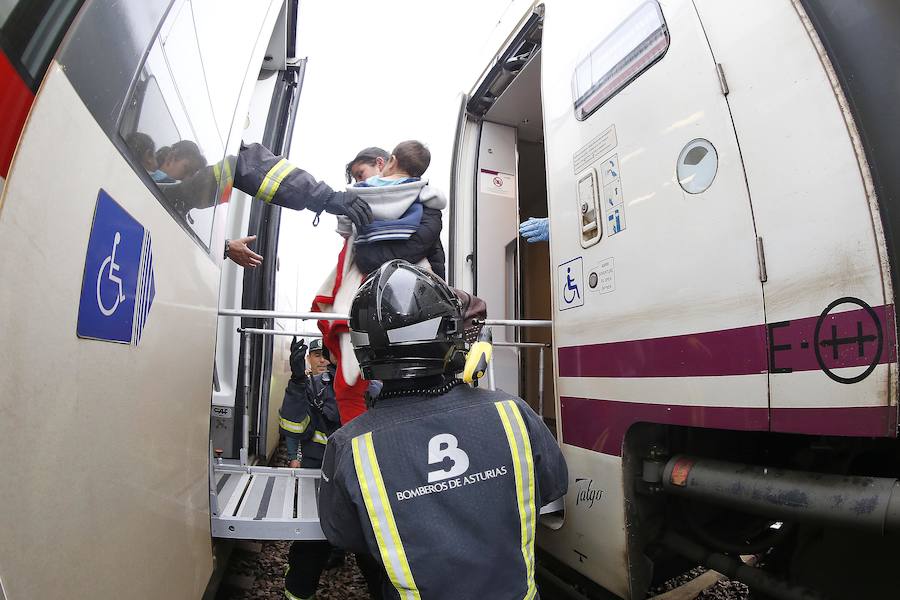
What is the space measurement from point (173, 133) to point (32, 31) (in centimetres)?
63

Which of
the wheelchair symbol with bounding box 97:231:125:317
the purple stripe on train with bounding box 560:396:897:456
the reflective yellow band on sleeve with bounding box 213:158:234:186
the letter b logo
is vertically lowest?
the letter b logo

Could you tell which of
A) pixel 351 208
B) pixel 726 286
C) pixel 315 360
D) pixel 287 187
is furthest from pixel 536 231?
pixel 315 360

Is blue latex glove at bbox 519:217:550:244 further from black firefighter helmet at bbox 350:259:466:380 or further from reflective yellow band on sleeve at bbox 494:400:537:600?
reflective yellow band on sleeve at bbox 494:400:537:600

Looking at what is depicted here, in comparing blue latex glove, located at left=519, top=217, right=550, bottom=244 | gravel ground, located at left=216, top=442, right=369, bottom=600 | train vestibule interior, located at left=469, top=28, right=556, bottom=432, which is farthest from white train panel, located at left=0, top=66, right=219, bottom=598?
train vestibule interior, located at left=469, top=28, right=556, bottom=432

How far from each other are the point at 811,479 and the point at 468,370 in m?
0.99

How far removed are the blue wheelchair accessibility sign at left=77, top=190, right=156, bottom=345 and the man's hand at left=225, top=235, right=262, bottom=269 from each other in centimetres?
125

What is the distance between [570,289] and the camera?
2096mm

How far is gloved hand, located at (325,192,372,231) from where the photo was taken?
2504 mm

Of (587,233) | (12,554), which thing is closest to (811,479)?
(587,233)

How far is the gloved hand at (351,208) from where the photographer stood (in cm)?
250

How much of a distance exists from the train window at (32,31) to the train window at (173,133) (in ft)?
0.89

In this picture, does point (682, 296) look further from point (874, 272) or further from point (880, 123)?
point (880, 123)

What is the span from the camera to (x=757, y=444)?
176 cm

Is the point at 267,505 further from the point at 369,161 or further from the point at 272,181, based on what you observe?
the point at 369,161
